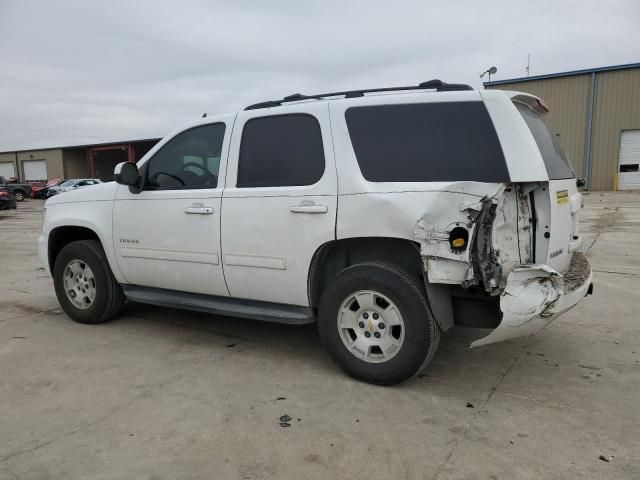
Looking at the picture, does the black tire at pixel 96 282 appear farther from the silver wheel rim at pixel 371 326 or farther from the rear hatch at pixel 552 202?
the rear hatch at pixel 552 202

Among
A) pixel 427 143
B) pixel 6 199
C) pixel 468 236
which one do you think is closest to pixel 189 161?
pixel 427 143

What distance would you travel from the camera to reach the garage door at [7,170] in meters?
52.4

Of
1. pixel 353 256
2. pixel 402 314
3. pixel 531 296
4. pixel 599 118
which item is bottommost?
pixel 402 314

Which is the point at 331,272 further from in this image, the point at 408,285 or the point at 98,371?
the point at 98,371

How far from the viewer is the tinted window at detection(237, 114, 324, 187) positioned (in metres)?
3.71

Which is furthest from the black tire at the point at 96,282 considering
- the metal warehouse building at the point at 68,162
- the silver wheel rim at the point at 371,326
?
the metal warehouse building at the point at 68,162

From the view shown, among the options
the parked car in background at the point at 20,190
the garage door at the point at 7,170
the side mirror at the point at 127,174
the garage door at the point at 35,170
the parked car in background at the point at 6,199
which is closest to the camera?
the side mirror at the point at 127,174

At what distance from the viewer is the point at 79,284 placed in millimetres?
5066

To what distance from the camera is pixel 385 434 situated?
2875 millimetres

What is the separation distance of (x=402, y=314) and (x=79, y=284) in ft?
11.5

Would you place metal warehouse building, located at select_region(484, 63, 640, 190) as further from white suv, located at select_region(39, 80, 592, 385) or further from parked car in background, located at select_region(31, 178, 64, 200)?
parked car in background, located at select_region(31, 178, 64, 200)

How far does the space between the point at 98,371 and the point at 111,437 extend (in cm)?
111

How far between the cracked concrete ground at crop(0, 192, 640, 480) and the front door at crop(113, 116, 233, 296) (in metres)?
0.65

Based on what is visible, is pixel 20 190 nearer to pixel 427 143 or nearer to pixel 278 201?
pixel 278 201
